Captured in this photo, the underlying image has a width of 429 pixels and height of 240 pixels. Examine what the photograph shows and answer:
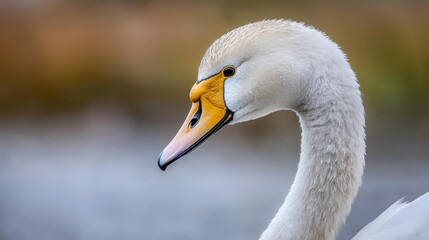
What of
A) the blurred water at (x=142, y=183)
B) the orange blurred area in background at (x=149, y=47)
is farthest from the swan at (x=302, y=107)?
the orange blurred area in background at (x=149, y=47)

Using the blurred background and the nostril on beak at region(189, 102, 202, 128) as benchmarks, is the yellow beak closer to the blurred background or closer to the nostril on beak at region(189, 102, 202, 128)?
the nostril on beak at region(189, 102, 202, 128)

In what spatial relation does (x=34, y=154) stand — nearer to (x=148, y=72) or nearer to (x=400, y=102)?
(x=148, y=72)

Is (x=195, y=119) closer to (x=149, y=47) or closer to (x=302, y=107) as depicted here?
(x=302, y=107)

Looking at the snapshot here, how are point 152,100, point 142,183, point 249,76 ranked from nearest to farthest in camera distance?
point 249,76, point 142,183, point 152,100

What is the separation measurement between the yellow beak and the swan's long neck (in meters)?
0.07

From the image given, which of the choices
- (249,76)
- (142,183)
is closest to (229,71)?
(249,76)

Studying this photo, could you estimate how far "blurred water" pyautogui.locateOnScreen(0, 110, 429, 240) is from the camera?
1.88 m

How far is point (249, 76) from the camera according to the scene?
2.43 ft

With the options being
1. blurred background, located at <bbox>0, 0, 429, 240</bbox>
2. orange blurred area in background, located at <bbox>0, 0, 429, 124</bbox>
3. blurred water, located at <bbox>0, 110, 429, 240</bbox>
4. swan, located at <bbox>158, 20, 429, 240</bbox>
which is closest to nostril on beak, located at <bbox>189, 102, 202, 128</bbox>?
swan, located at <bbox>158, 20, 429, 240</bbox>

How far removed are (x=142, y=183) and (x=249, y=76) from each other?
145 cm

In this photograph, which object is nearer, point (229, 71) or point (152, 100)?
point (229, 71)

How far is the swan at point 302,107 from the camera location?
0.73 m

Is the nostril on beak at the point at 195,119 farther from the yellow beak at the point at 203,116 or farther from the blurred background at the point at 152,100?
the blurred background at the point at 152,100

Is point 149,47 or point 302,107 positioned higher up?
point 149,47
